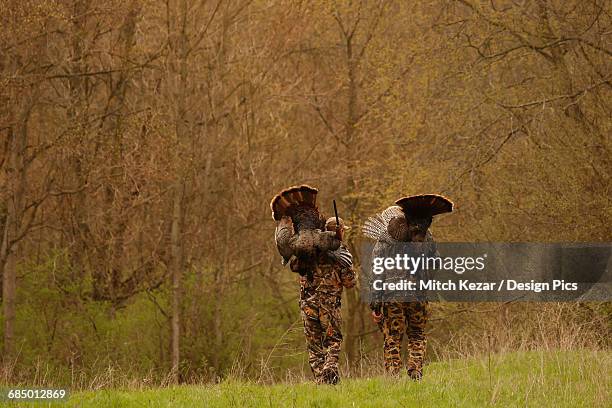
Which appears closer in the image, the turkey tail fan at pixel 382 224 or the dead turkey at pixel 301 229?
the dead turkey at pixel 301 229

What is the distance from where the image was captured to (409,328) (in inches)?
404

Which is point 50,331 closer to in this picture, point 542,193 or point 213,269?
point 213,269

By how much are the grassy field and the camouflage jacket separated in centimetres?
94

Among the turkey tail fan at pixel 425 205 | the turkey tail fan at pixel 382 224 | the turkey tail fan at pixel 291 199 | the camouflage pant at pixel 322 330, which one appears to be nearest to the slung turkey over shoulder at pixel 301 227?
the turkey tail fan at pixel 291 199

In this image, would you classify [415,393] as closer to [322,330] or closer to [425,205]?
[322,330]

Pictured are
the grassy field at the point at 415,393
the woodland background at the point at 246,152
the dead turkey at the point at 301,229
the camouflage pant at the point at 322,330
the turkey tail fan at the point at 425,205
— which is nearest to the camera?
the grassy field at the point at 415,393

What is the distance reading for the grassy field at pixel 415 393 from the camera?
817cm

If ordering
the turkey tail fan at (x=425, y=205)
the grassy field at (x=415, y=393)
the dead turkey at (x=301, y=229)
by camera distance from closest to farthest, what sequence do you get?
the grassy field at (x=415, y=393) → the dead turkey at (x=301, y=229) → the turkey tail fan at (x=425, y=205)

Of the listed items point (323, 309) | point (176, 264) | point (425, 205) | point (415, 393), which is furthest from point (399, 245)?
point (176, 264)

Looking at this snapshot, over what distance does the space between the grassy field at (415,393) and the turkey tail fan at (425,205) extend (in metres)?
1.63

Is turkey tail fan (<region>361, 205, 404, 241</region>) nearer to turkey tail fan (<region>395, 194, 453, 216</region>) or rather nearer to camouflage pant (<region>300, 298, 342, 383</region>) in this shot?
turkey tail fan (<region>395, 194, 453, 216</region>)

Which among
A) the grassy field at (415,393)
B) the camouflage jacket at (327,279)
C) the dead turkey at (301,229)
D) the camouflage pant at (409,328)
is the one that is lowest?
the grassy field at (415,393)

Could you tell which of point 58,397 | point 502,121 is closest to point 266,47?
point 502,121

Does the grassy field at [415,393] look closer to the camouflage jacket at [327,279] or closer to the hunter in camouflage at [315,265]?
the hunter in camouflage at [315,265]
